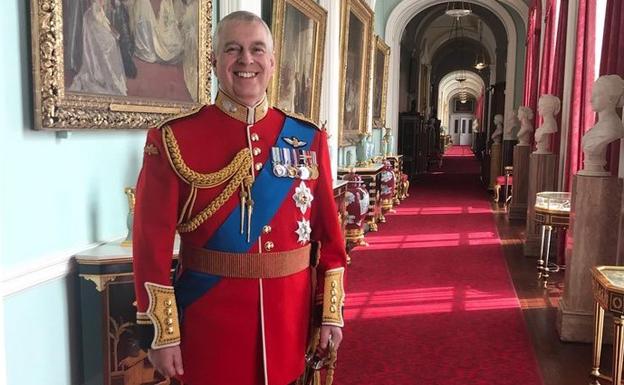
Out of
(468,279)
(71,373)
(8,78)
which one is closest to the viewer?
(8,78)

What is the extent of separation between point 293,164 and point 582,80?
5.65 metres

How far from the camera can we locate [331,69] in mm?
7738

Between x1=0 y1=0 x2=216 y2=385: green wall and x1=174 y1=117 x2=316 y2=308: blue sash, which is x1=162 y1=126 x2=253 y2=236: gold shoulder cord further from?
x1=0 y1=0 x2=216 y2=385: green wall

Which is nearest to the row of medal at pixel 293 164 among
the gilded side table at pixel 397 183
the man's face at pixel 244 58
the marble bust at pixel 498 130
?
the man's face at pixel 244 58

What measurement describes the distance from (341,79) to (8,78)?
6.41 metres

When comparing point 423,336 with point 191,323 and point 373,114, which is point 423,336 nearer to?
point 191,323

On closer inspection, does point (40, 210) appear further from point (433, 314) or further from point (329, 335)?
point (433, 314)

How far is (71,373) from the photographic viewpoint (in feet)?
10.3

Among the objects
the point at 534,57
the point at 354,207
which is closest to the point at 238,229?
the point at 354,207

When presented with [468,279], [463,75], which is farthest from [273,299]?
[463,75]

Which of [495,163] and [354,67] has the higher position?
[354,67]

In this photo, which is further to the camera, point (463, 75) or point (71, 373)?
point (463, 75)

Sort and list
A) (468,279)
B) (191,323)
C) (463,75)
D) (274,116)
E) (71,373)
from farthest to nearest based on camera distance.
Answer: (463,75) → (468,279) → (71,373) → (274,116) → (191,323)

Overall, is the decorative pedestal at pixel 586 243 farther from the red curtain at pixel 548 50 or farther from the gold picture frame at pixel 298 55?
the red curtain at pixel 548 50
